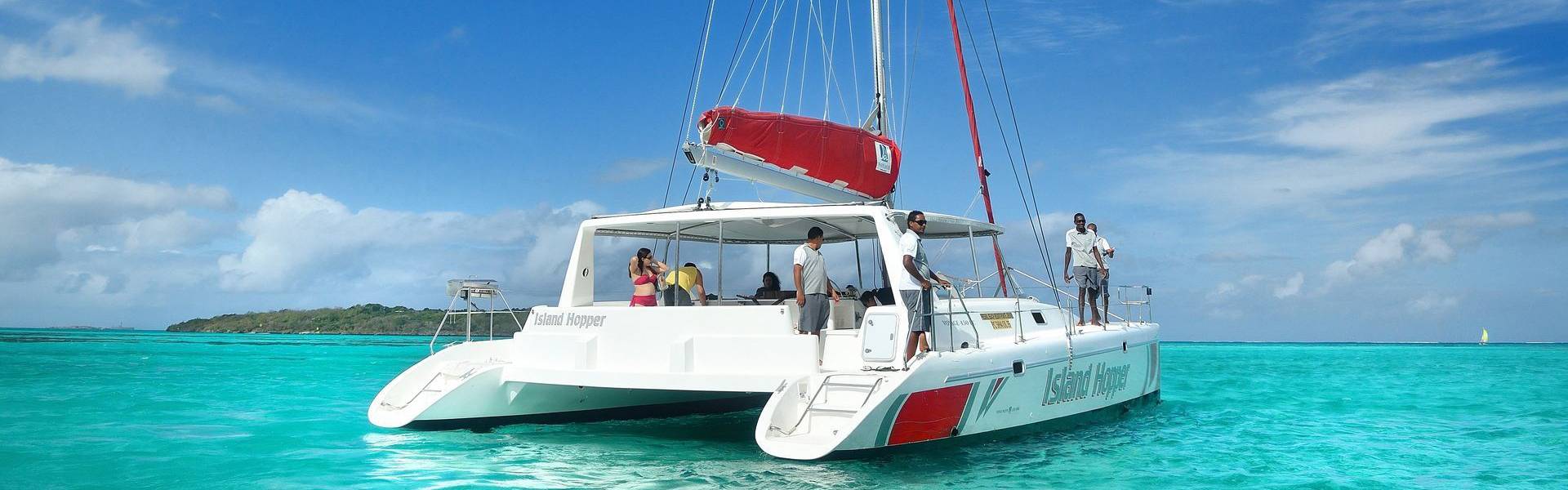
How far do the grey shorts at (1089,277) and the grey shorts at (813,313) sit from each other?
4389mm

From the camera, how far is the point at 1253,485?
730 centimetres

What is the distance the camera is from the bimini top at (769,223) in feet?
25.5

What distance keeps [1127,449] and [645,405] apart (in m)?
4.65

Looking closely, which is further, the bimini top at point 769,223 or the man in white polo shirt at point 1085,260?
the man in white polo shirt at point 1085,260

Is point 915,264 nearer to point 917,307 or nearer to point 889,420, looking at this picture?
point 917,307

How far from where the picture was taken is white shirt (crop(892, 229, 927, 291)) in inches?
280

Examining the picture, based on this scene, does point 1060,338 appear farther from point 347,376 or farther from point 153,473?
point 347,376

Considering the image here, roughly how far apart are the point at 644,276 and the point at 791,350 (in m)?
2.02

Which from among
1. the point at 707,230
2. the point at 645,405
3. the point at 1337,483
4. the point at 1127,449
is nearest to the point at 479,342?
the point at 645,405

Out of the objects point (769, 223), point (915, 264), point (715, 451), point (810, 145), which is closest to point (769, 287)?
point (769, 223)

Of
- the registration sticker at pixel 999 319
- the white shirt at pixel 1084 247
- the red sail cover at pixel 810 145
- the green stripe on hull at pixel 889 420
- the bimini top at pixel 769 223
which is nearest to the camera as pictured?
the green stripe on hull at pixel 889 420

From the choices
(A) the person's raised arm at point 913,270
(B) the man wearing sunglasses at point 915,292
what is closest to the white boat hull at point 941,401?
(B) the man wearing sunglasses at point 915,292

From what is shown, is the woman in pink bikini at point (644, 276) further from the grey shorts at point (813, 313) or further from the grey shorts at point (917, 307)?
the grey shorts at point (917, 307)

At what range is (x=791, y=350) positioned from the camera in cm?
715
